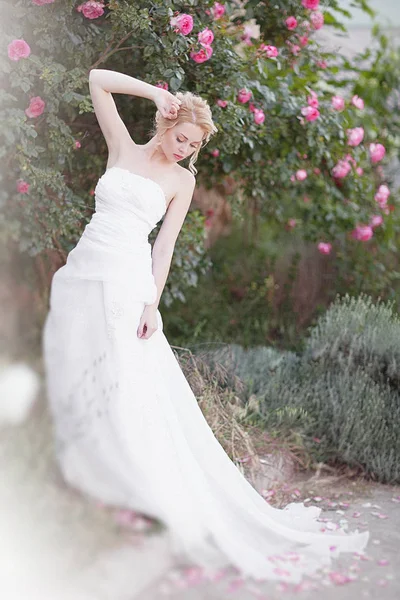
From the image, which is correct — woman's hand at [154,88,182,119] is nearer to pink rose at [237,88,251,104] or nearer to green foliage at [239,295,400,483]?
pink rose at [237,88,251,104]

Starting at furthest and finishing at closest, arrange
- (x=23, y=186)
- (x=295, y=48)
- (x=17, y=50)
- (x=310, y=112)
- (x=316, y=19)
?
(x=295, y=48) → (x=316, y=19) → (x=310, y=112) → (x=23, y=186) → (x=17, y=50)

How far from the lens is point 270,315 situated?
237 inches

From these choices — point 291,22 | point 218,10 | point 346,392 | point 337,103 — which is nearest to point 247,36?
point 291,22

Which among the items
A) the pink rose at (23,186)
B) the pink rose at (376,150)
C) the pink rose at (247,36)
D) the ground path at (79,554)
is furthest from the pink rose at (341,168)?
the ground path at (79,554)

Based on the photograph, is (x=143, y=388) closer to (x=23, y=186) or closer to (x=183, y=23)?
(x=23, y=186)

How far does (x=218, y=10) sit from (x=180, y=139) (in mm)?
1287

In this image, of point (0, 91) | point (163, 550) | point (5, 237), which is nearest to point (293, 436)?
point (163, 550)

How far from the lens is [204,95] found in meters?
3.84

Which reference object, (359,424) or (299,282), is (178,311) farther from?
(359,424)

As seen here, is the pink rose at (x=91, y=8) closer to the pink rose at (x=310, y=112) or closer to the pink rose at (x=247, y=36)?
the pink rose at (x=247, y=36)

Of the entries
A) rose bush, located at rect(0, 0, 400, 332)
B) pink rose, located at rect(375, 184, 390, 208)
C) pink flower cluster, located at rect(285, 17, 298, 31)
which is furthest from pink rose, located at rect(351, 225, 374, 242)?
pink flower cluster, located at rect(285, 17, 298, 31)

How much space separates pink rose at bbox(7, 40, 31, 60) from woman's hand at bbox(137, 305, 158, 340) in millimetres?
1285

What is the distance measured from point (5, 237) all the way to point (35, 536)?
3.90 meters

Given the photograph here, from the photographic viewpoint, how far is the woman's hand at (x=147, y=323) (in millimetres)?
2881
